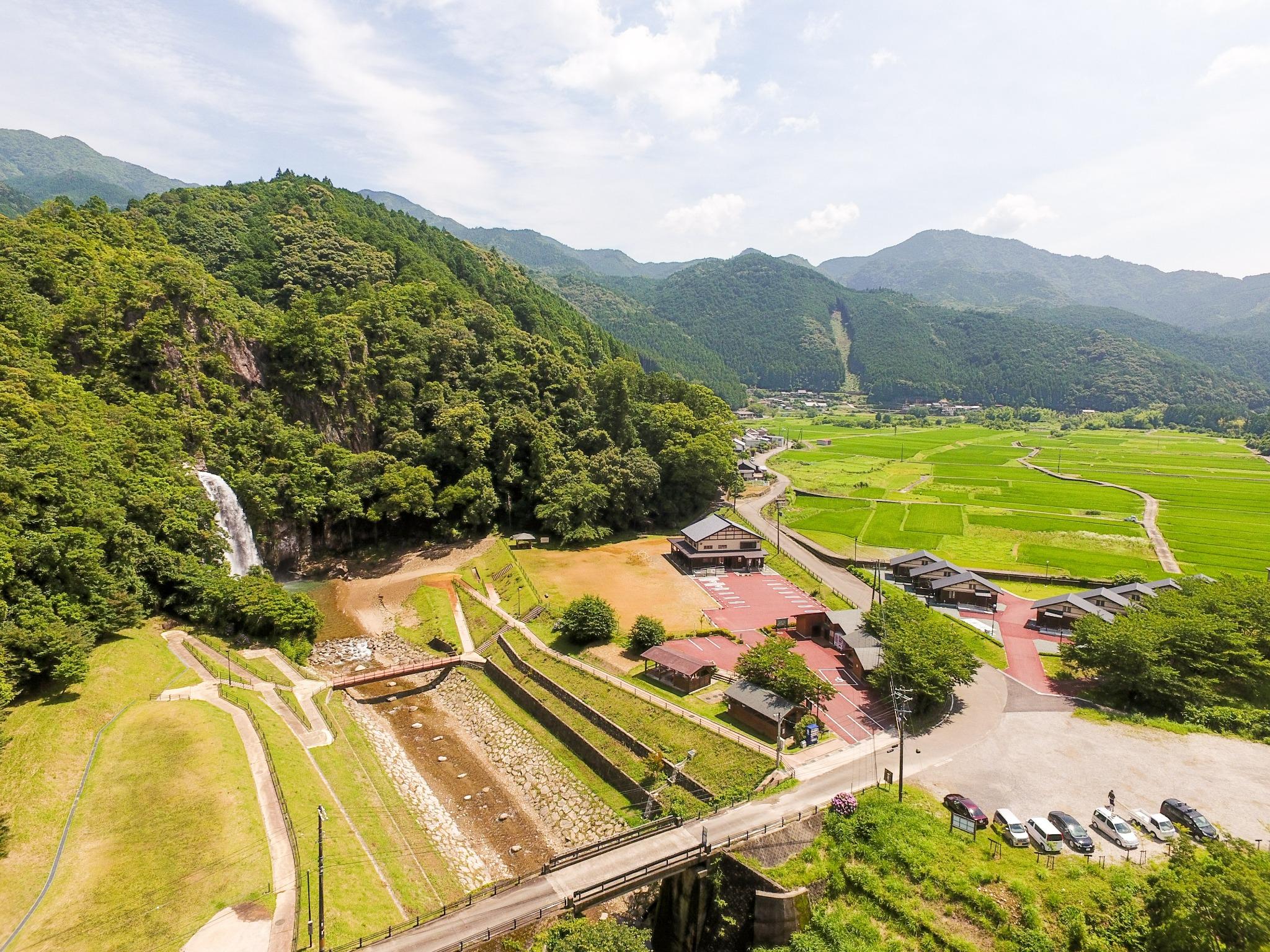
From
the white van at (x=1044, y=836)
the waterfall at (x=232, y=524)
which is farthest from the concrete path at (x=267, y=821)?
the white van at (x=1044, y=836)

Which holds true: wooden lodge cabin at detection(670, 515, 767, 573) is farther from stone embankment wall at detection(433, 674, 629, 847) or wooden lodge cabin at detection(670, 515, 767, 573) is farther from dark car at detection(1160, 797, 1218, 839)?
dark car at detection(1160, 797, 1218, 839)

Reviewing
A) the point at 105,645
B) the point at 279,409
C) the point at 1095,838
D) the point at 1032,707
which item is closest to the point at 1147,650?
the point at 1032,707

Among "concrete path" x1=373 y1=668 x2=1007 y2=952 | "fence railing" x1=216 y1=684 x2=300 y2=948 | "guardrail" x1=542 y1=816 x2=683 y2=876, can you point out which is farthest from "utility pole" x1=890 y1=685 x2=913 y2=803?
"fence railing" x1=216 y1=684 x2=300 y2=948

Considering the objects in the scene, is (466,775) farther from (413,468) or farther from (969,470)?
(969,470)

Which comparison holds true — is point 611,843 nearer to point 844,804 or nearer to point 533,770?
point 844,804

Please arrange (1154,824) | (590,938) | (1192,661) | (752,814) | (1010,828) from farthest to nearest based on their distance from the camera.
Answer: (1192,661) < (752,814) < (1154,824) < (1010,828) < (590,938)

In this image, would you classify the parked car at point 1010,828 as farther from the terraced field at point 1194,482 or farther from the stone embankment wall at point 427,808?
the terraced field at point 1194,482

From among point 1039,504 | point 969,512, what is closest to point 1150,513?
point 1039,504
